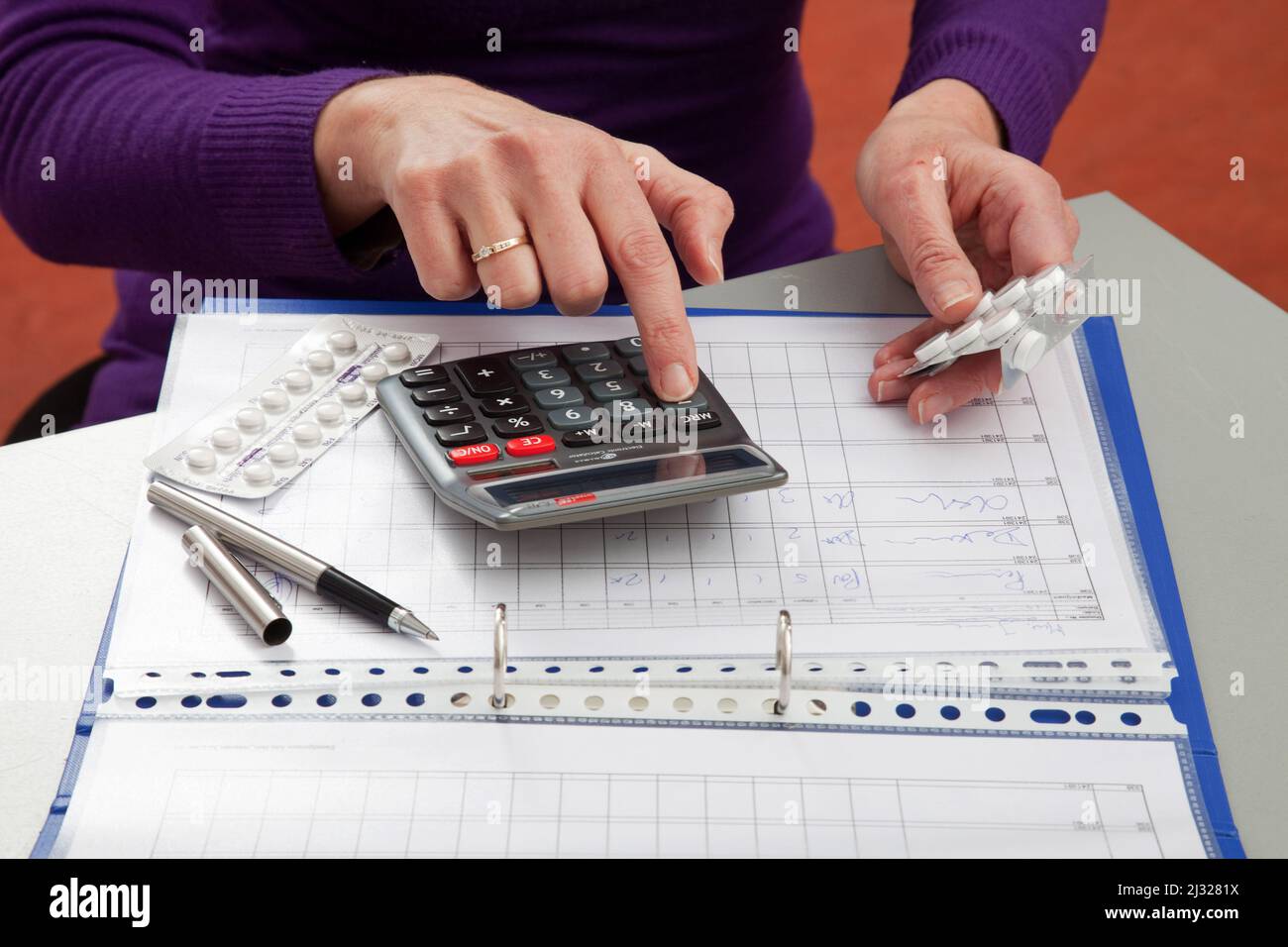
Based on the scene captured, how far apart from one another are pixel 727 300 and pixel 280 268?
255 mm

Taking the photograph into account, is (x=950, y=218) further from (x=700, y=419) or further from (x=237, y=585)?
(x=237, y=585)

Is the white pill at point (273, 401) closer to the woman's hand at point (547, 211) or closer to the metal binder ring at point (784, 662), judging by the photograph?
the woman's hand at point (547, 211)

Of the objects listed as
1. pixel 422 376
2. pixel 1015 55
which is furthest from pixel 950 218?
pixel 422 376

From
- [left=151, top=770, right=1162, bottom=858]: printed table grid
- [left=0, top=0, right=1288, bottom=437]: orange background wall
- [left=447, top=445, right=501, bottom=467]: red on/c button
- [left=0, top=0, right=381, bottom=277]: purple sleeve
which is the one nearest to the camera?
[left=151, top=770, right=1162, bottom=858]: printed table grid

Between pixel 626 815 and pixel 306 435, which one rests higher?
pixel 306 435

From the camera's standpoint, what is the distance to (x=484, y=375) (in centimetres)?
58

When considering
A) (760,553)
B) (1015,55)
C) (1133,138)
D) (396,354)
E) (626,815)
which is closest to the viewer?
(626,815)

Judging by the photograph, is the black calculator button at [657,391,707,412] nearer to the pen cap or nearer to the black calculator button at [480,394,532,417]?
the black calculator button at [480,394,532,417]

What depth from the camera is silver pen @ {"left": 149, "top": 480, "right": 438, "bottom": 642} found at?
1.58ft

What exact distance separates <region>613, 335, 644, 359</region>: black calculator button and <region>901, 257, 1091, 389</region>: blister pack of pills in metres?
0.14

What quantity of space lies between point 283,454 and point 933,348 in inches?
12.3

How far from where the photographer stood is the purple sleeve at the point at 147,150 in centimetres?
66

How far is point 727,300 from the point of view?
700 millimetres

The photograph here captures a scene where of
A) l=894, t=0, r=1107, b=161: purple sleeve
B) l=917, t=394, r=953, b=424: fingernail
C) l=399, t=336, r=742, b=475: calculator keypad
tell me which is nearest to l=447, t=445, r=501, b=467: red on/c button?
l=399, t=336, r=742, b=475: calculator keypad
